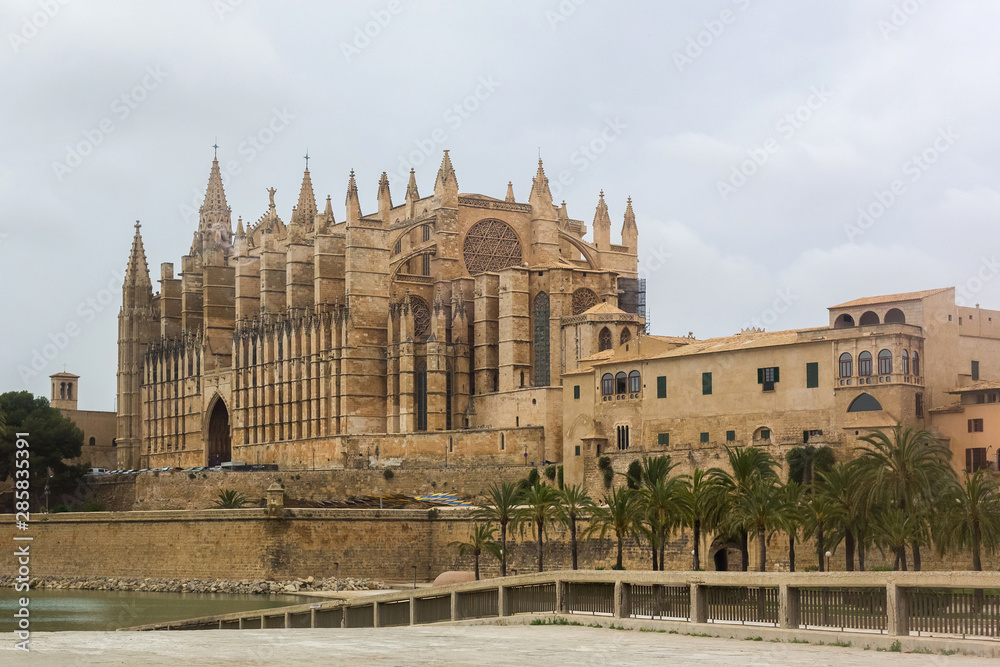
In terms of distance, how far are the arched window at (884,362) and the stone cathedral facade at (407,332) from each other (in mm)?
16353

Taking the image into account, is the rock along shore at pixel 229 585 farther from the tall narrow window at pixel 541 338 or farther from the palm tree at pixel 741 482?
the palm tree at pixel 741 482

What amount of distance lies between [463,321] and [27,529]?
69.6 feet

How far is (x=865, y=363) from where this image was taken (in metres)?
44.2

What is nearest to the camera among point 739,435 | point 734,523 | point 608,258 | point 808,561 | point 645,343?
point 734,523

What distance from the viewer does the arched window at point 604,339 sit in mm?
59344

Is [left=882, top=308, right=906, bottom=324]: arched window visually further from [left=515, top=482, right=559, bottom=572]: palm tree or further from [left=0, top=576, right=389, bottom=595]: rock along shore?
[left=0, top=576, right=389, bottom=595]: rock along shore

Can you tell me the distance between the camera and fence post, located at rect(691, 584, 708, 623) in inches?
753

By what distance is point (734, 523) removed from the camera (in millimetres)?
35531

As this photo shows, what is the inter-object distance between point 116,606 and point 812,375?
2383 centimetres

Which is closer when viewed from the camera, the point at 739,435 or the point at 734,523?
the point at 734,523

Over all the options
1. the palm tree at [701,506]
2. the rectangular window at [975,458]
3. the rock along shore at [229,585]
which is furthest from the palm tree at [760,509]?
the rock along shore at [229,585]

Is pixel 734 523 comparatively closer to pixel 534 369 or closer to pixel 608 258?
pixel 534 369

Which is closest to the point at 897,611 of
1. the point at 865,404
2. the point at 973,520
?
the point at 973,520

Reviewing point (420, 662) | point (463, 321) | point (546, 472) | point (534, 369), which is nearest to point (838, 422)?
point (546, 472)
